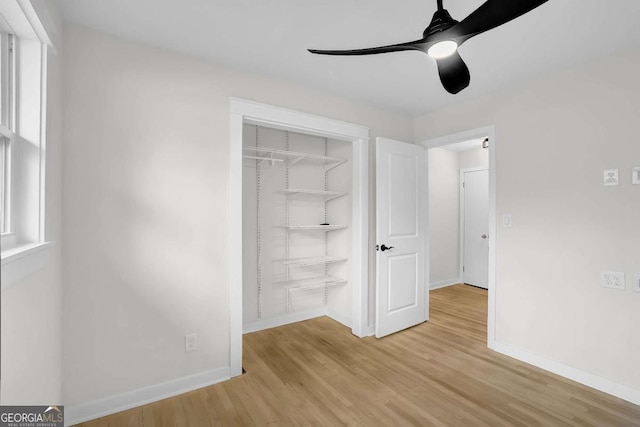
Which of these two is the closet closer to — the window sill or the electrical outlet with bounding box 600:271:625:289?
the window sill

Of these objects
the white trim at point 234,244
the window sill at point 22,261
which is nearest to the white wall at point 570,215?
the white trim at point 234,244

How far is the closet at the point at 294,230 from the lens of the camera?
123 inches

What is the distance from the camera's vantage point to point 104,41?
5.99 ft

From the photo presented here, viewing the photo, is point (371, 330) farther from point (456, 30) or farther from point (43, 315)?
point (456, 30)

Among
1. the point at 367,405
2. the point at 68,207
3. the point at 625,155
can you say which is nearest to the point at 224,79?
the point at 68,207

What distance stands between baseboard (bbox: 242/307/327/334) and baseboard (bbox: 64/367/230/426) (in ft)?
3.01

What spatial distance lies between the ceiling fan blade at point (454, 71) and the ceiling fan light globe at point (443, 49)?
33 mm

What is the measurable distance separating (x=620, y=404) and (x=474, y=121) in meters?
2.50

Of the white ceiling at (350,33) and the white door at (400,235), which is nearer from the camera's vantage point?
the white ceiling at (350,33)

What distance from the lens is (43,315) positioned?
52.2 inches

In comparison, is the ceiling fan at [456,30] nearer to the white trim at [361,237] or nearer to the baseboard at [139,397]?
the white trim at [361,237]

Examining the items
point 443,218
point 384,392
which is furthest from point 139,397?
point 443,218

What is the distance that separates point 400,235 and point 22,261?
2893mm

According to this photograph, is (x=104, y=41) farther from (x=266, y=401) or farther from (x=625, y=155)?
(x=625, y=155)
